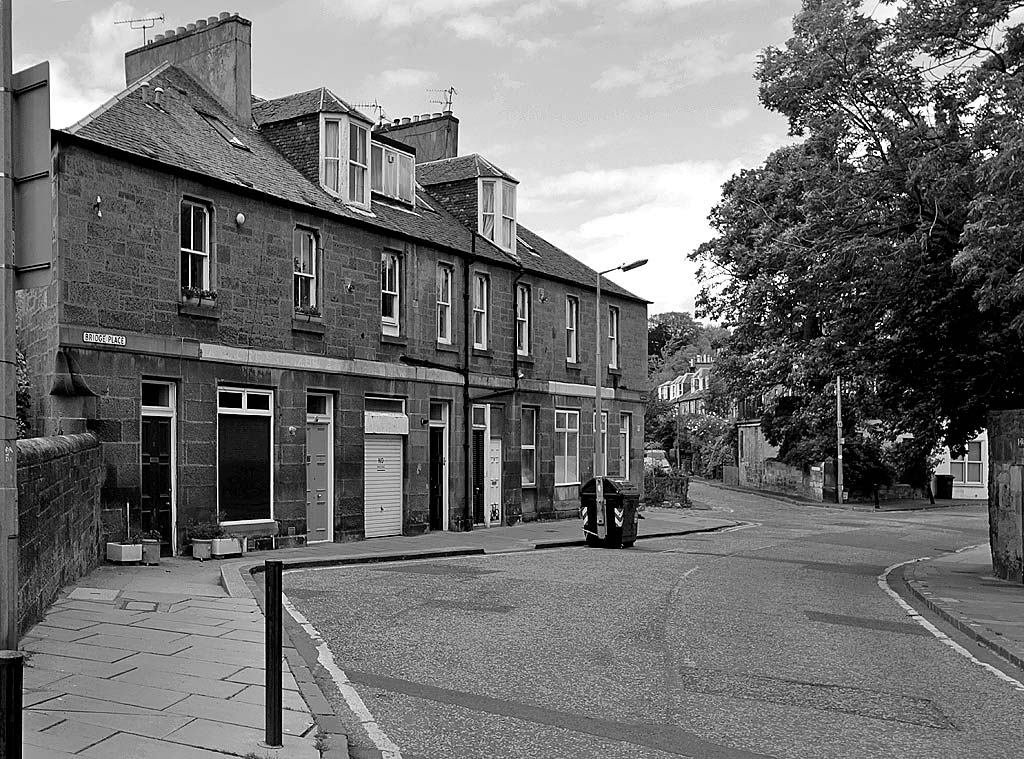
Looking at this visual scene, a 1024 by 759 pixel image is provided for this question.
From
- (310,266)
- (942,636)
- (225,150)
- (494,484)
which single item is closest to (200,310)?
(310,266)

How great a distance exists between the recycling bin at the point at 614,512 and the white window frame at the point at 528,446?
18.8 ft

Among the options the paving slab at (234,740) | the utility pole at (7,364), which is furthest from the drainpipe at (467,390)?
the utility pole at (7,364)

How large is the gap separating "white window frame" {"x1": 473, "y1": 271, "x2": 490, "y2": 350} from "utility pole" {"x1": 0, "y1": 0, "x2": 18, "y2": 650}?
23336mm

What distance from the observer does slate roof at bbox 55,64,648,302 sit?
61.5 feet

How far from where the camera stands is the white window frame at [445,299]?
1044 inches

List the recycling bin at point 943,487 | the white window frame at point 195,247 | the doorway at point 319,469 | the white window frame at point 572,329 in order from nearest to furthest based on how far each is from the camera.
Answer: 1. the white window frame at point 195,247
2. the doorway at point 319,469
3. the white window frame at point 572,329
4. the recycling bin at point 943,487

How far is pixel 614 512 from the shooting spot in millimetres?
23969

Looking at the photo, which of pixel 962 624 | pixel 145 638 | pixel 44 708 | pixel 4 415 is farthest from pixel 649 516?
pixel 4 415

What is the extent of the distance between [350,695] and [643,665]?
2.87 meters

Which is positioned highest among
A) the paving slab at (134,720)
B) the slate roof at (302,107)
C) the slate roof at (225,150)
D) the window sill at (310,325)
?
the slate roof at (302,107)

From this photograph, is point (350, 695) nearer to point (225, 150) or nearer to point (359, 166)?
point (225, 150)

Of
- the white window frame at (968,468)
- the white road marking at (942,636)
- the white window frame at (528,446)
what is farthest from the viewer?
the white window frame at (968,468)

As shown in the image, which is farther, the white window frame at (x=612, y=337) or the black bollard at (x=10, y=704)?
the white window frame at (x=612, y=337)

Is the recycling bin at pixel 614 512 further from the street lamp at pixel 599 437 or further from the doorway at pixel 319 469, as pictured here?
the doorway at pixel 319 469
